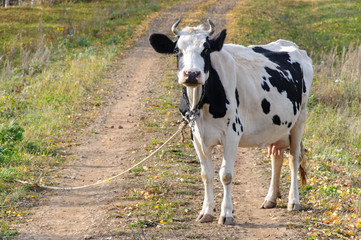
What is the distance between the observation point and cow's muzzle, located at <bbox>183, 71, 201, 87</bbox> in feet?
19.6

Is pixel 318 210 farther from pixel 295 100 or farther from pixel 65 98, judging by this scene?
pixel 65 98

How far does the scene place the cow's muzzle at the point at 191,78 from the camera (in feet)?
19.6

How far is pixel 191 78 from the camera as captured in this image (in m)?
5.97

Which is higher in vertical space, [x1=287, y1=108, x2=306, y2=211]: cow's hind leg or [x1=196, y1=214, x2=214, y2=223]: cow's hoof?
[x1=287, y1=108, x2=306, y2=211]: cow's hind leg

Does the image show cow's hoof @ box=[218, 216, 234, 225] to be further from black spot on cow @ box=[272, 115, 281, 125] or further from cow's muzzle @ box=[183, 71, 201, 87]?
cow's muzzle @ box=[183, 71, 201, 87]

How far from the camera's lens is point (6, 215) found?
7.12m

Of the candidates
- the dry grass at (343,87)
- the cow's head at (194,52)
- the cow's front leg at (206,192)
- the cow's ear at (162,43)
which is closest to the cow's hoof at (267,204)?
the cow's front leg at (206,192)

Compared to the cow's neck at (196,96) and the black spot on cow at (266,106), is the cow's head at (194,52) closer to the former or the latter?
the cow's neck at (196,96)

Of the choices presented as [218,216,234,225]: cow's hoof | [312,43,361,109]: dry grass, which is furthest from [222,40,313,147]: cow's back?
[312,43,361,109]: dry grass

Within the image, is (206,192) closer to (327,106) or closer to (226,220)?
(226,220)

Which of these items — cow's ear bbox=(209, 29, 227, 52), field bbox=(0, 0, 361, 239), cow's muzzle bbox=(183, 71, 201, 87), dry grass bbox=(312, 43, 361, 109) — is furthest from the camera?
dry grass bbox=(312, 43, 361, 109)

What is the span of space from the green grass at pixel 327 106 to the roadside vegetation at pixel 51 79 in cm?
413

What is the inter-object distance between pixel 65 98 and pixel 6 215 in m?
7.12

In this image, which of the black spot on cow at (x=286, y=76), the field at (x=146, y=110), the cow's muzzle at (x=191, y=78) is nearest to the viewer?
the cow's muzzle at (x=191, y=78)
